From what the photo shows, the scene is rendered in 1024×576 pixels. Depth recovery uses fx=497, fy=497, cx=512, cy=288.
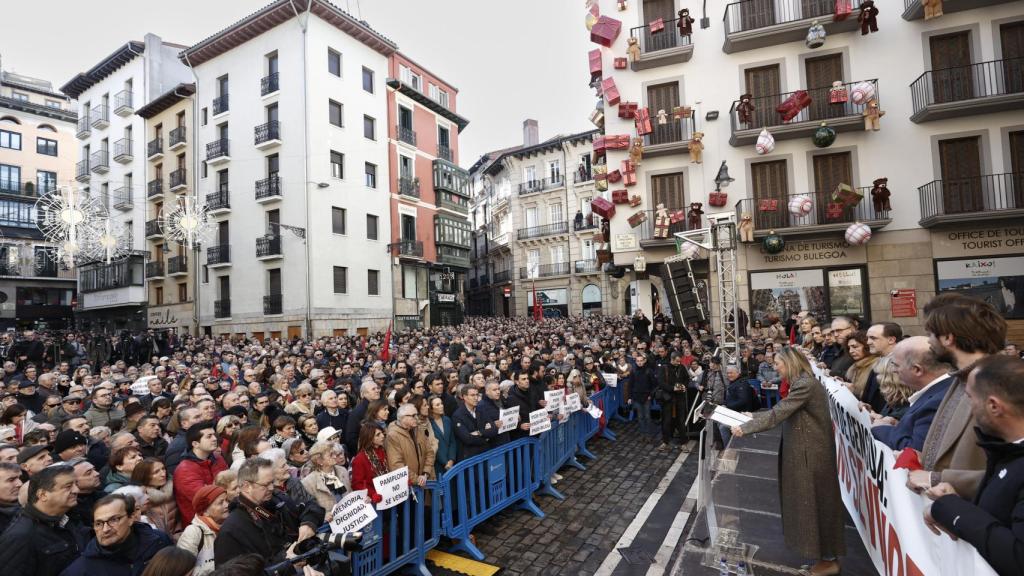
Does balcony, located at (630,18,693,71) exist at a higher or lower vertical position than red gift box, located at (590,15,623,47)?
lower

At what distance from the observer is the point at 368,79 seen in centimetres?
3103

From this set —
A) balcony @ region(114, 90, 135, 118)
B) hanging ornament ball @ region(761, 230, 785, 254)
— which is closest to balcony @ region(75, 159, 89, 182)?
balcony @ region(114, 90, 135, 118)

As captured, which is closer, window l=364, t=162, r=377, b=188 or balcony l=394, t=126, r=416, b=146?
window l=364, t=162, r=377, b=188

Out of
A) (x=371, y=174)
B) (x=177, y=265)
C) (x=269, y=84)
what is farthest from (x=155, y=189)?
(x=371, y=174)

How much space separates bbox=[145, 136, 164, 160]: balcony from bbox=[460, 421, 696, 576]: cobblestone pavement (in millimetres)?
37139

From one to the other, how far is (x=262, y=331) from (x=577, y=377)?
2348cm

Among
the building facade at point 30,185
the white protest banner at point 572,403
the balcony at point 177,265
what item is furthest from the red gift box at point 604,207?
the building facade at point 30,185

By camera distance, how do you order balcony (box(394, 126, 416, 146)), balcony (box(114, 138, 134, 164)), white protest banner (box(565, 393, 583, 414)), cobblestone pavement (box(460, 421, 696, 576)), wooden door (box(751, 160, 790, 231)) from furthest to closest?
balcony (box(114, 138, 134, 164)) → balcony (box(394, 126, 416, 146)) → wooden door (box(751, 160, 790, 231)) → white protest banner (box(565, 393, 583, 414)) → cobblestone pavement (box(460, 421, 696, 576))

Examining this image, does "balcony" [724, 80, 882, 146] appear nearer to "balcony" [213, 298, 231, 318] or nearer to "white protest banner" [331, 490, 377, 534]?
"white protest banner" [331, 490, 377, 534]

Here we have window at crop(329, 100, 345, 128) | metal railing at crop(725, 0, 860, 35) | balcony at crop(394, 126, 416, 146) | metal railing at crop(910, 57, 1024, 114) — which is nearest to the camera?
metal railing at crop(910, 57, 1024, 114)

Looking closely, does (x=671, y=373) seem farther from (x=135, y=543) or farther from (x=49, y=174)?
(x=49, y=174)

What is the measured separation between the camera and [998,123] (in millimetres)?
15977

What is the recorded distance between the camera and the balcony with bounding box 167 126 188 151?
32062 mm

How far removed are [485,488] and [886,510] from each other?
4.05m
